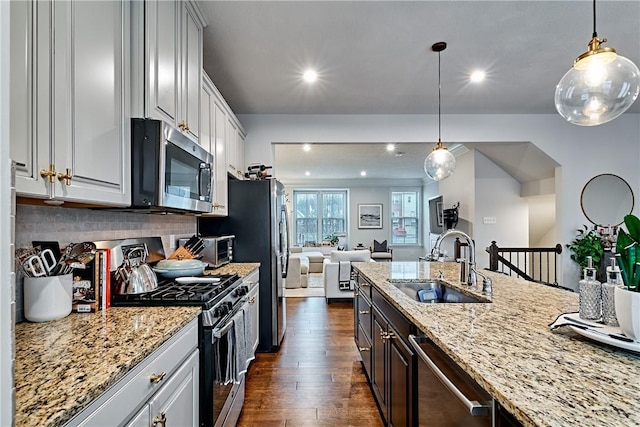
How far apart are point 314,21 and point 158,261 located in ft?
6.43

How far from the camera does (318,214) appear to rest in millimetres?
10797

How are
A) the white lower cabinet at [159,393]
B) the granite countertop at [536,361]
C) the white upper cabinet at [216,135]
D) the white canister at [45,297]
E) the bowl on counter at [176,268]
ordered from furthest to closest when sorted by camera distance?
the white upper cabinet at [216,135] < the bowl on counter at [176,268] < the white canister at [45,297] < the white lower cabinet at [159,393] < the granite countertop at [536,361]

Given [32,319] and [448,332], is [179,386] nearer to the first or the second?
[32,319]

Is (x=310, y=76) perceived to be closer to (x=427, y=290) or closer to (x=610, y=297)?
(x=427, y=290)

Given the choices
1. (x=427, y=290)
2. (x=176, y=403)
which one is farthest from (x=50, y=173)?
(x=427, y=290)

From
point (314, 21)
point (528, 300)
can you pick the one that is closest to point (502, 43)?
point (314, 21)

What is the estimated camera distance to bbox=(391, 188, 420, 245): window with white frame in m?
10.7

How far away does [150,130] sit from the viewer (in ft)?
5.35

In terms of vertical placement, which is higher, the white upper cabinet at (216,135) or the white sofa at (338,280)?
the white upper cabinet at (216,135)

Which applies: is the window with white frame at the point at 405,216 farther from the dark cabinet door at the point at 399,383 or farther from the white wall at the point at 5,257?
the white wall at the point at 5,257

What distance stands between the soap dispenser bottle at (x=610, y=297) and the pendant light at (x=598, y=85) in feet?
3.22

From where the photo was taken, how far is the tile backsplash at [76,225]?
1.38m

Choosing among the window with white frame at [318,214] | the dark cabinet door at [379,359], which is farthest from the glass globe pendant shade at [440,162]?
the window with white frame at [318,214]

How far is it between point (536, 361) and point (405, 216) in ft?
32.8
